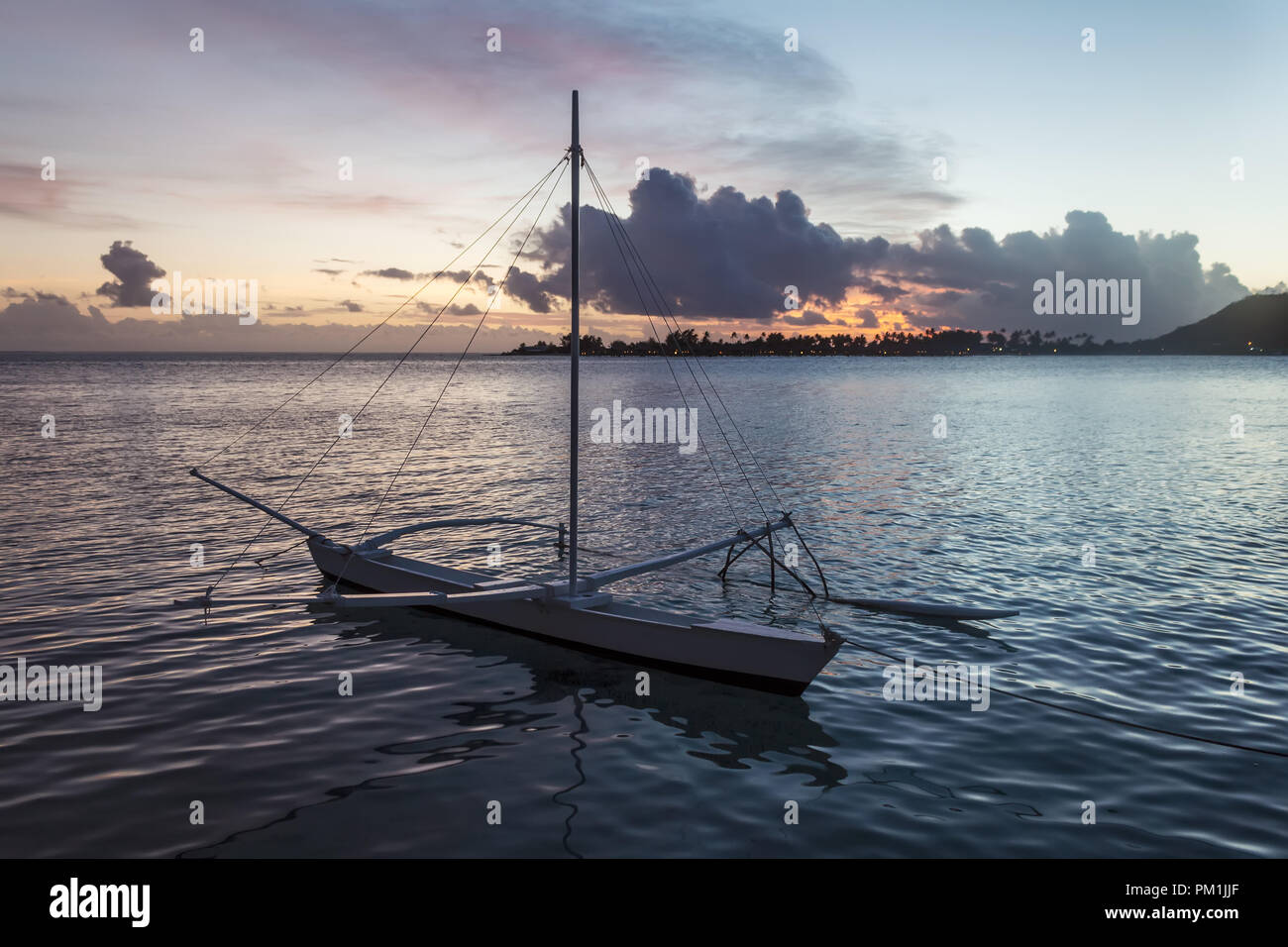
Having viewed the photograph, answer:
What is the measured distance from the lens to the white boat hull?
1156 cm

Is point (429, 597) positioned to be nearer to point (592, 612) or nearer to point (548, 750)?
point (592, 612)

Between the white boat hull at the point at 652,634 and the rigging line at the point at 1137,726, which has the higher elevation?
the white boat hull at the point at 652,634

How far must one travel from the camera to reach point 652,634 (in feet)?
41.6

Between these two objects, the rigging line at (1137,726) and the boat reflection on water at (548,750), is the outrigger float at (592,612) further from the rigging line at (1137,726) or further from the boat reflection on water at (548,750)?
the rigging line at (1137,726)

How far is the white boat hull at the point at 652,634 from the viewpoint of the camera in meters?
11.6

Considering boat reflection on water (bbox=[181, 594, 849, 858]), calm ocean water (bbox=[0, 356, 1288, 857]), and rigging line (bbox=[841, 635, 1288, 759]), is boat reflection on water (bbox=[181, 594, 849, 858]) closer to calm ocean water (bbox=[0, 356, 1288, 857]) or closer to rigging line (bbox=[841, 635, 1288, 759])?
calm ocean water (bbox=[0, 356, 1288, 857])

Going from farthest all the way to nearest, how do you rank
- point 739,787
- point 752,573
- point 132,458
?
1. point 132,458
2. point 752,573
3. point 739,787

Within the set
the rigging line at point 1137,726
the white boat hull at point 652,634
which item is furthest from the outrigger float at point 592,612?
the rigging line at point 1137,726

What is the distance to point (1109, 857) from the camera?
7.64m

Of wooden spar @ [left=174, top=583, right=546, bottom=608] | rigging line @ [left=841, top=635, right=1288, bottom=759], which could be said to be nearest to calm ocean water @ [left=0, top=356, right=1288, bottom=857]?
rigging line @ [left=841, top=635, right=1288, bottom=759]

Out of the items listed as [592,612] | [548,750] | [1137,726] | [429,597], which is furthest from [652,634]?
[1137,726]
